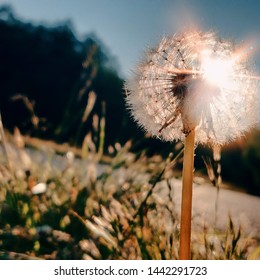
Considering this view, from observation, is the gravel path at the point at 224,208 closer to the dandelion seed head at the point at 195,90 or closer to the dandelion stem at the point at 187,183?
the dandelion seed head at the point at 195,90

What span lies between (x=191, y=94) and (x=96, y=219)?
19.3 inches

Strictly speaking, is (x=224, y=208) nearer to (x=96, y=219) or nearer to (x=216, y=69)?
(x=96, y=219)

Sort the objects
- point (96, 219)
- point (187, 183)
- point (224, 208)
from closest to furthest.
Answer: point (187, 183) → point (96, 219) → point (224, 208)

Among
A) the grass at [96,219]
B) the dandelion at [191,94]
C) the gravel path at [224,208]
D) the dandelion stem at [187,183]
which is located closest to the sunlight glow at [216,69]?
the dandelion at [191,94]

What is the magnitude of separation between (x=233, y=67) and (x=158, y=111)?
20 centimetres

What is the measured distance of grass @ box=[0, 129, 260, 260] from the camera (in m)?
1.34

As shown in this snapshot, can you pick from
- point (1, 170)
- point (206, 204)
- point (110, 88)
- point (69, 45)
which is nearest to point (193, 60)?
point (1, 170)

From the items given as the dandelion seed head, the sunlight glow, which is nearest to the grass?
the dandelion seed head

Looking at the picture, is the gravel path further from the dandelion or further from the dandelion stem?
the dandelion stem

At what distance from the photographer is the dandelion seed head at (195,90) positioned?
3.26 ft

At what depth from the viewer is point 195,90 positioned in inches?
38.4

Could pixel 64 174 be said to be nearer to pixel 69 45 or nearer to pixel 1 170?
pixel 1 170

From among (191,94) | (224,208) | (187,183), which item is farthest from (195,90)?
(224,208)

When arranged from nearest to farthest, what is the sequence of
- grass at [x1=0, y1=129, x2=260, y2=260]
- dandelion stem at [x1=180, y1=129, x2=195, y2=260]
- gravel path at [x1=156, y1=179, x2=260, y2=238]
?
dandelion stem at [x1=180, y1=129, x2=195, y2=260] < grass at [x1=0, y1=129, x2=260, y2=260] < gravel path at [x1=156, y1=179, x2=260, y2=238]
